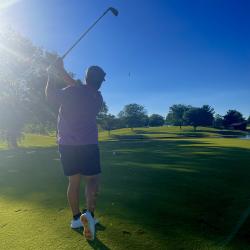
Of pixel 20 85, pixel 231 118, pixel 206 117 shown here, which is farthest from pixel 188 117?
pixel 20 85

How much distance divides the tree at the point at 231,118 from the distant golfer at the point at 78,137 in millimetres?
165778

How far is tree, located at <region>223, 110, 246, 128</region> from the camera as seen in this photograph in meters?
164

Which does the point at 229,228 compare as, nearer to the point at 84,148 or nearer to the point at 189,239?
the point at 189,239

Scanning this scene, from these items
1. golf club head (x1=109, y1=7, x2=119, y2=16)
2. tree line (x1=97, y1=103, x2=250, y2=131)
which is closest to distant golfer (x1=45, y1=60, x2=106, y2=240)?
golf club head (x1=109, y1=7, x2=119, y2=16)

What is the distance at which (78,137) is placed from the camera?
5.55 m

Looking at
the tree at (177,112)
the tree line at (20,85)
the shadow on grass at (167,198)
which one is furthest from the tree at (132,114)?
the shadow on grass at (167,198)

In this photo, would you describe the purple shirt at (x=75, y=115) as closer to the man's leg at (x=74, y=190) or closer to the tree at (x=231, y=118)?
the man's leg at (x=74, y=190)

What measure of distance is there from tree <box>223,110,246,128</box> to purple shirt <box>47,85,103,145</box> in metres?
166

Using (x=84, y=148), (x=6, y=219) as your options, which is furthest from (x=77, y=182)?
(x=6, y=219)

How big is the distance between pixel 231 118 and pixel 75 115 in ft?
553

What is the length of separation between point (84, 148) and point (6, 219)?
226 centimetres

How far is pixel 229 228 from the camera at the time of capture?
539cm

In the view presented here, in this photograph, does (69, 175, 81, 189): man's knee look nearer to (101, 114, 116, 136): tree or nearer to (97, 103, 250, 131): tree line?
(101, 114, 116, 136): tree

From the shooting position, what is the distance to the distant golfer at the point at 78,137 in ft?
18.2
